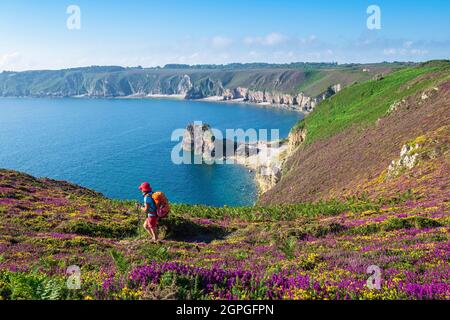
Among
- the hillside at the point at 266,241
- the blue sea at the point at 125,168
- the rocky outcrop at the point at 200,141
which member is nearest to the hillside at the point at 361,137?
the hillside at the point at 266,241

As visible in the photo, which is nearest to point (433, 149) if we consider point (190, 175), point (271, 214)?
point (271, 214)

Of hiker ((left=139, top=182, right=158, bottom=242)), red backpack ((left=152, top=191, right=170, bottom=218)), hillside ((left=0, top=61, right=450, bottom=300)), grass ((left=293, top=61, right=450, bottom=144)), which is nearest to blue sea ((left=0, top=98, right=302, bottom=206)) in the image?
grass ((left=293, top=61, right=450, bottom=144))

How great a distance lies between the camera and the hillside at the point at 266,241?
8680mm

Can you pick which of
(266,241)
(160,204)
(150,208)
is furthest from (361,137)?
(150,208)

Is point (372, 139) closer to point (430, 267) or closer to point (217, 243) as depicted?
point (217, 243)

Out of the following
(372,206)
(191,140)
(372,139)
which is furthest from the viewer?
(191,140)

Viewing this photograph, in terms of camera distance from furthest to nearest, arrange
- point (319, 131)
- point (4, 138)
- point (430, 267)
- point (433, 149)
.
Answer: point (4, 138) → point (319, 131) → point (433, 149) → point (430, 267)

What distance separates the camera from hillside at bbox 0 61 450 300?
Result: 28.5ft

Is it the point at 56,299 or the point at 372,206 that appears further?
the point at 372,206

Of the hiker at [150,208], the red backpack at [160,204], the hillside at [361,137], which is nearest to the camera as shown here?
the hiker at [150,208]

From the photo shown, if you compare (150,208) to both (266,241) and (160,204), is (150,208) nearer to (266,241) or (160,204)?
(160,204)

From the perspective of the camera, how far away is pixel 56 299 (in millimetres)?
7668

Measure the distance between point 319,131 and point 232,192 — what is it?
2870 centimetres

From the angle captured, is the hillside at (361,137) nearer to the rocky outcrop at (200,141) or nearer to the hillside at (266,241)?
the hillside at (266,241)
